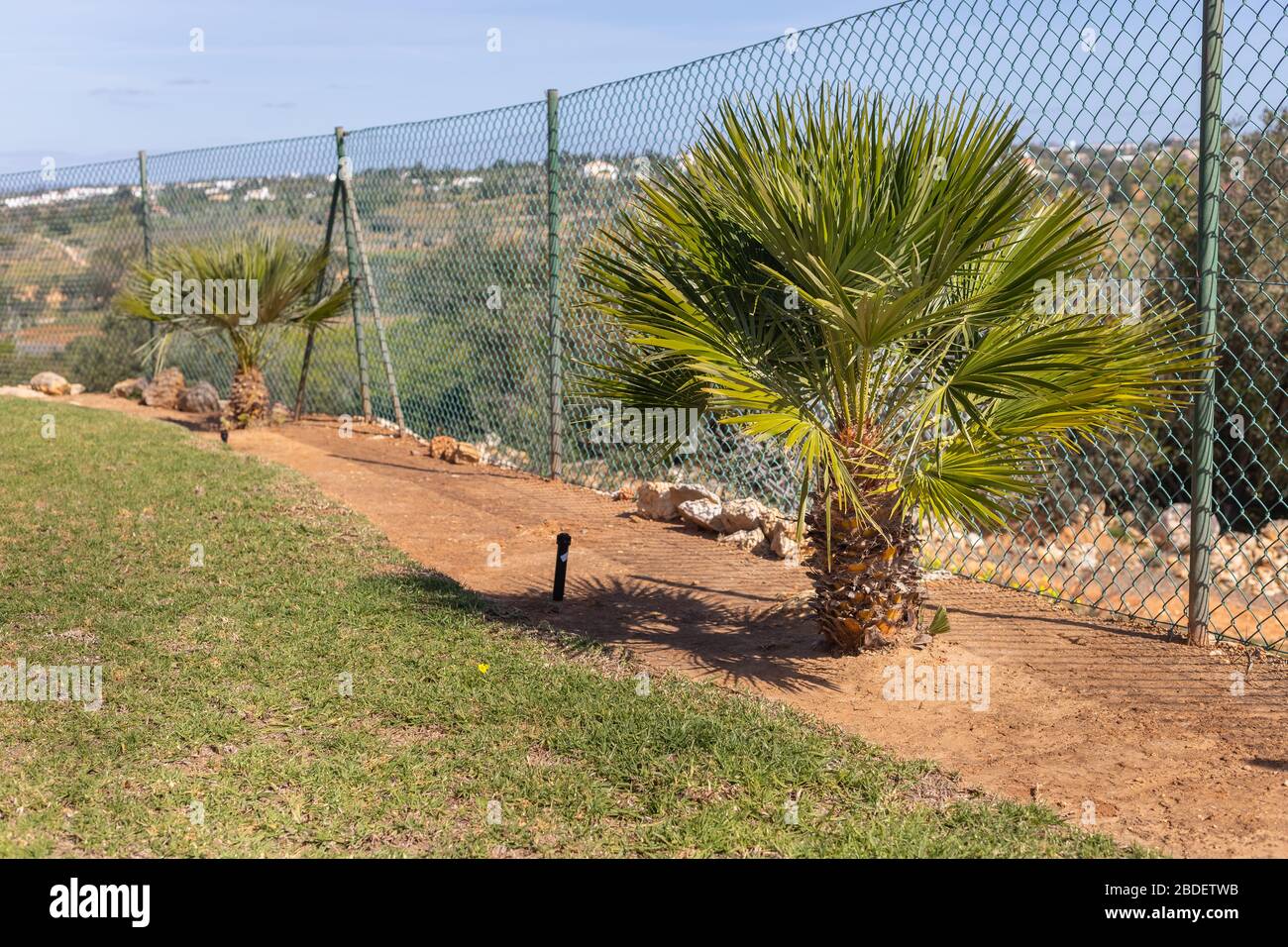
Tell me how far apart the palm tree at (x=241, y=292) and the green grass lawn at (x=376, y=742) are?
166 inches

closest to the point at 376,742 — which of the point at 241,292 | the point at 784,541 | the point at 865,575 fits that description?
the point at 865,575

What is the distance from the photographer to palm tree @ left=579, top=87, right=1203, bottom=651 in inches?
161

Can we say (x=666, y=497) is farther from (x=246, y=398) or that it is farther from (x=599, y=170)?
(x=246, y=398)

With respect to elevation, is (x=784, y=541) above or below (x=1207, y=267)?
below

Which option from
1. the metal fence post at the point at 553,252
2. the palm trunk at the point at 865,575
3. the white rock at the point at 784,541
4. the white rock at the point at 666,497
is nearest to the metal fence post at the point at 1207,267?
the palm trunk at the point at 865,575

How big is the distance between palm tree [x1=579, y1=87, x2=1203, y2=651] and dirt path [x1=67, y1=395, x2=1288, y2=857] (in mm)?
470

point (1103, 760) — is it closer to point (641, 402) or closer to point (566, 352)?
point (641, 402)

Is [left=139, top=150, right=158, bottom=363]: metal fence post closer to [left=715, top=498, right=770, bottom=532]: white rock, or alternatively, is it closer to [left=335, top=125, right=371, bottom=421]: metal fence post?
[left=335, top=125, right=371, bottom=421]: metal fence post

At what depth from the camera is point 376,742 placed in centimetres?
412

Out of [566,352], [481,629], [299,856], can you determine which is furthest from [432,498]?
[299,856]

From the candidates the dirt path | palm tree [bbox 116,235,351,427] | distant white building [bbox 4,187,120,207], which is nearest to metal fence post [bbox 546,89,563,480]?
the dirt path

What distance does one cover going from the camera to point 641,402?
478 centimetres

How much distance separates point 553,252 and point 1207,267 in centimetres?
480
